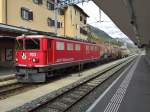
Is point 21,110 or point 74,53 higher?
point 74,53

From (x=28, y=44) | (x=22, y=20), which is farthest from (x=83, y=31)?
(x=28, y=44)

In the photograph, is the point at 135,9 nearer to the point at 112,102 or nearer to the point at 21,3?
the point at 112,102

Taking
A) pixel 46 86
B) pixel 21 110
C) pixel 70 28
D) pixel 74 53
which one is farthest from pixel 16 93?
pixel 70 28

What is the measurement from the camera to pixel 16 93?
1648 cm

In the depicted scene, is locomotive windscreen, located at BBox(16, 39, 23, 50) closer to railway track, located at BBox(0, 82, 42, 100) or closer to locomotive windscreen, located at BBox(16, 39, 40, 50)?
locomotive windscreen, located at BBox(16, 39, 40, 50)

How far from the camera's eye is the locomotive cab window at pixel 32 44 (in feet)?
67.3

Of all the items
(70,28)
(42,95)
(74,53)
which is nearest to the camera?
(42,95)

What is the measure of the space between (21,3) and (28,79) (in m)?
17.0

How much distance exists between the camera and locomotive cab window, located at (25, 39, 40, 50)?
2052 centimetres

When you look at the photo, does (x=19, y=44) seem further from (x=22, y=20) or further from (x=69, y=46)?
(x=22, y=20)

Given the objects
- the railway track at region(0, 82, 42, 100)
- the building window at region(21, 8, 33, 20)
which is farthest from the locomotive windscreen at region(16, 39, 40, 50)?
the building window at region(21, 8, 33, 20)

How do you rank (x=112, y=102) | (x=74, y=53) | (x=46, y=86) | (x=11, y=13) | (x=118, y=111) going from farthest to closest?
(x=11, y=13)
(x=74, y=53)
(x=46, y=86)
(x=112, y=102)
(x=118, y=111)

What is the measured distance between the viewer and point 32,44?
20.7 meters

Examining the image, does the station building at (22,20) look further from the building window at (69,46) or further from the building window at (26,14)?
the building window at (69,46)
